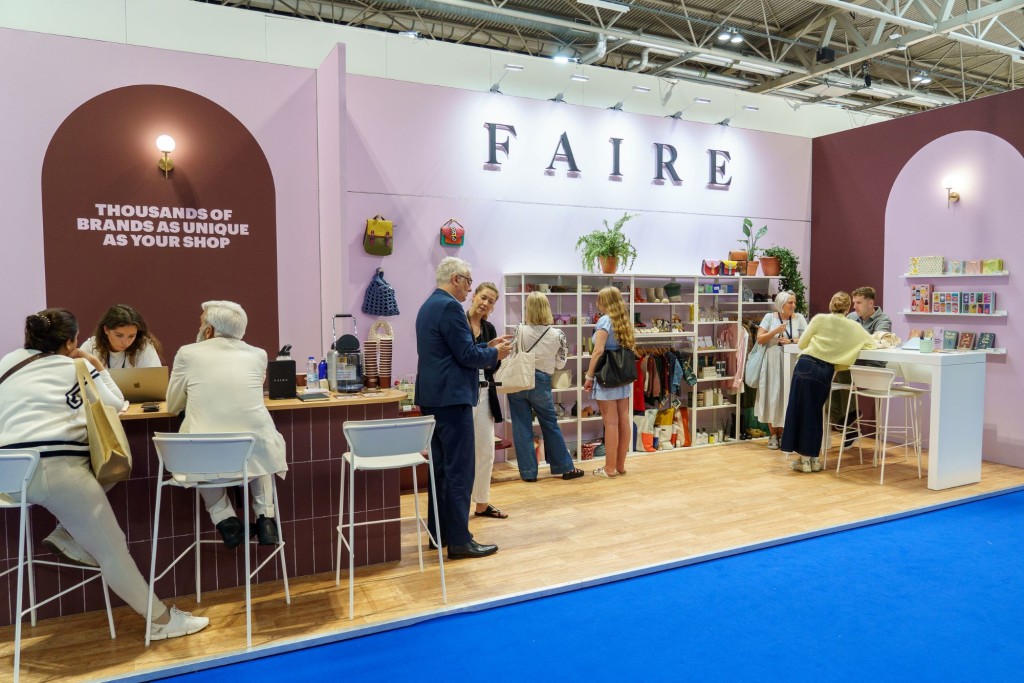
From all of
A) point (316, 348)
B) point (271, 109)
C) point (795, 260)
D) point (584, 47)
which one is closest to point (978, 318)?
point (795, 260)

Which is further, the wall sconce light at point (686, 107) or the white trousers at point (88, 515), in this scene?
the wall sconce light at point (686, 107)

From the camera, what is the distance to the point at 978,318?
23.3 feet

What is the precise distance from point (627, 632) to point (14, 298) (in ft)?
16.5

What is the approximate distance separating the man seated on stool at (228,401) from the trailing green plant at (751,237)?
637 cm

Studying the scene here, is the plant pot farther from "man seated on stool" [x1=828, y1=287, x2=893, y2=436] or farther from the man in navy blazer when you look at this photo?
the man in navy blazer

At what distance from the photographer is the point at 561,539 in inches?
185

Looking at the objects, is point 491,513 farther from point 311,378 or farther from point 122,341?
point 122,341

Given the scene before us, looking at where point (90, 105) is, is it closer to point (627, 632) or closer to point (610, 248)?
point (610, 248)

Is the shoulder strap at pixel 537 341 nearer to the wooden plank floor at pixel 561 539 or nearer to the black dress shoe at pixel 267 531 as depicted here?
the wooden plank floor at pixel 561 539

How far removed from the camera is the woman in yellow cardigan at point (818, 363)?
20.7 feet

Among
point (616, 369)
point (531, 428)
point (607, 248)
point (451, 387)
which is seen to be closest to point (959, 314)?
point (607, 248)

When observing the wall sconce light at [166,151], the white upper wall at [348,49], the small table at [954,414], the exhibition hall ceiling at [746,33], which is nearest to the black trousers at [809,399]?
the small table at [954,414]

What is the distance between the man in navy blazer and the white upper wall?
12.1 feet

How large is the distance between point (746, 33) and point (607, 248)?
3.67 meters
